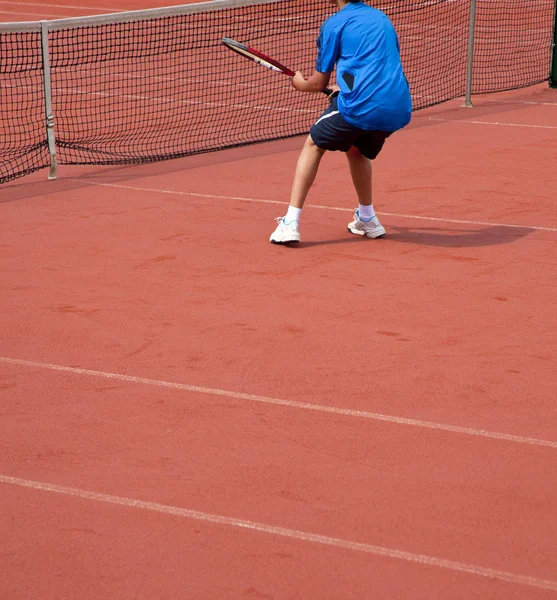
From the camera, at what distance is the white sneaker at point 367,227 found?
7730mm

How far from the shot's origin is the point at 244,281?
6.78 metres

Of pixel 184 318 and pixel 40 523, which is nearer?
pixel 40 523

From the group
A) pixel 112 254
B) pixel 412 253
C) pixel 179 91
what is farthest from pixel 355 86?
pixel 179 91

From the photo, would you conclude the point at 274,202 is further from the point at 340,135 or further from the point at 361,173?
the point at 340,135

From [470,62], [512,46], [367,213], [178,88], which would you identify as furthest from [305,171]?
[512,46]

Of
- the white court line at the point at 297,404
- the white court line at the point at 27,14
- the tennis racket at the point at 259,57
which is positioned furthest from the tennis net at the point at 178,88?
the white court line at the point at 27,14

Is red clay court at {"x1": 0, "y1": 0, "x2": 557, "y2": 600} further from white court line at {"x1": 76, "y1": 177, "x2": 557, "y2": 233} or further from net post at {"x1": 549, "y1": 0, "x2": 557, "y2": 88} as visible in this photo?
net post at {"x1": 549, "y1": 0, "x2": 557, "y2": 88}

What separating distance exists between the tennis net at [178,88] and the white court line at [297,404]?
181 inches

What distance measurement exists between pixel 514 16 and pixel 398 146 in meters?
11.7

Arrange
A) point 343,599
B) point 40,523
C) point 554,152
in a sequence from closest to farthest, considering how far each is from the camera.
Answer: point 343,599, point 40,523, point 554,152

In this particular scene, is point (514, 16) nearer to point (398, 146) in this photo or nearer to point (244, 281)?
point (398, 146)

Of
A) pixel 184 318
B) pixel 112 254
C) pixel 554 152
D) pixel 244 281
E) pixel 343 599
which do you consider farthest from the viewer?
pixel 554 152

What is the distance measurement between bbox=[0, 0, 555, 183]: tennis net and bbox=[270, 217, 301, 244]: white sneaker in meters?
2.91

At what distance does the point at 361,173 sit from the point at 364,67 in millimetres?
768
